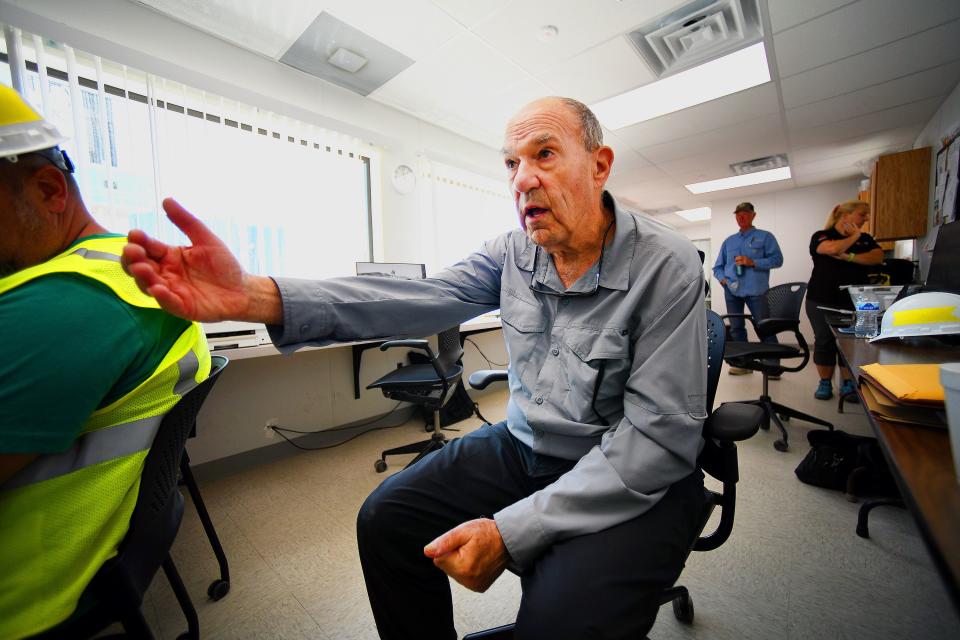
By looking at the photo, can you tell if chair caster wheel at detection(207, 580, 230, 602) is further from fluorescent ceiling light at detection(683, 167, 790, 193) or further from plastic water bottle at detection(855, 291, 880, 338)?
fluorescent ceiling light at detection(683, 167, 790, 193)

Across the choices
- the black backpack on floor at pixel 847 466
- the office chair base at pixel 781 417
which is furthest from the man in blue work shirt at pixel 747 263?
the black backpack on floor at pixel 847 466

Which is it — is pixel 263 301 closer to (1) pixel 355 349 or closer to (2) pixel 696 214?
(1) pixel 355 349

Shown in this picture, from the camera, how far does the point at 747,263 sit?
4.32 meters

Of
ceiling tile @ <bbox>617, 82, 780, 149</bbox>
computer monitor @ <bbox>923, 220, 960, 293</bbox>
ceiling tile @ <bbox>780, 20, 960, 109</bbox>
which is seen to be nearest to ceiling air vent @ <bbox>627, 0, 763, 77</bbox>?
ceiling tile @ <bbox>617, 82, 780, 149</bbox>

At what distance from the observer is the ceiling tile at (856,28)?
2.23 meters

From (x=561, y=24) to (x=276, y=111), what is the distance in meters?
1.95

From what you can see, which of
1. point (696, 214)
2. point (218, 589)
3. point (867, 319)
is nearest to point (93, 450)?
point (218, 589)

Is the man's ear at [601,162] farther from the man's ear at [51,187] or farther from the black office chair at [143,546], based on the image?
the man's ear at [51,187]

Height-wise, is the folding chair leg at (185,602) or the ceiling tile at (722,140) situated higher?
the ceiling tile at (722,140)

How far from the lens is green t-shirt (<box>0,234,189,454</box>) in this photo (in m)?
0.59

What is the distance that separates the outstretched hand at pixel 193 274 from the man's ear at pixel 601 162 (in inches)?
34.2

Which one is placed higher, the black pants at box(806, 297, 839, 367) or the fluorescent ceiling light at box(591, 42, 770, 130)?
the fluorescent ceiling light at box(591, 42, 770, 130)

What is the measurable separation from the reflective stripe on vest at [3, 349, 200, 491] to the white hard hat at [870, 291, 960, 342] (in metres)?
1.97

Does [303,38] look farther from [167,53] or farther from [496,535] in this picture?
[496,535]
